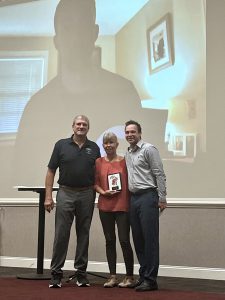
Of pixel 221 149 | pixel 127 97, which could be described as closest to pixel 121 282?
pixel 221 149

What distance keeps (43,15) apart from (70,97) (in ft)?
3.67

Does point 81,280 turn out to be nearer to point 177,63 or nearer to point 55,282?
point 55,282

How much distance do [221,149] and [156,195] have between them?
53.2 inches

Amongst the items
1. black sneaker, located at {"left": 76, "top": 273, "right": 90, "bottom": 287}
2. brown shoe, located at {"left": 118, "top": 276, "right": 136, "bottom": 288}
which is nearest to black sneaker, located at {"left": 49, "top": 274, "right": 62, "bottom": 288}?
black sneaker, located at {"left": 76, "top": 273, "right": 90, "bottom": 287}

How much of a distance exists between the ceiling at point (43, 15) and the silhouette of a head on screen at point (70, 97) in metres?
0.11

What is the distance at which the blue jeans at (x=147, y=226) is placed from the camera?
12.1 feet

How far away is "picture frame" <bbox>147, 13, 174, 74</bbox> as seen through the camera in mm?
5109

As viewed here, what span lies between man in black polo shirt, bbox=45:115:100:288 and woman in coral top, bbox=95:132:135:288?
0.11 meters

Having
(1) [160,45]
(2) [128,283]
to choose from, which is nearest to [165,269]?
(2) [128,283]

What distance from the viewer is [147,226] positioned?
12.0 ft

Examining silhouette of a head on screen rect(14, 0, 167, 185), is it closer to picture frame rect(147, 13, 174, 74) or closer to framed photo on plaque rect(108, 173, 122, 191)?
picture frame rect(147, 13, 174, 74)

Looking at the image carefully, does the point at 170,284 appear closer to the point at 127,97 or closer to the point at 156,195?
the point at 156,195

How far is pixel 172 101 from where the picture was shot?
503cm

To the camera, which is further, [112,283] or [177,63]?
[177,63]
